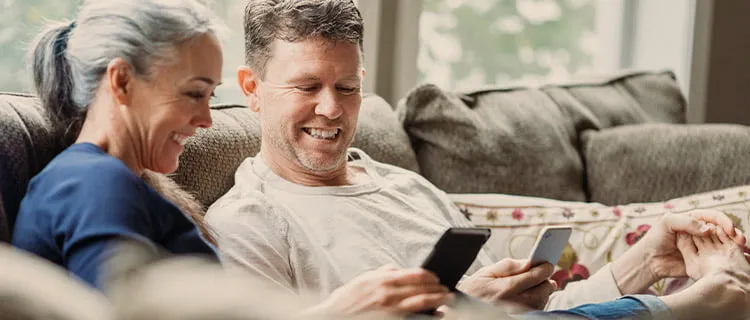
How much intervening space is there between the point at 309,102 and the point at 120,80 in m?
0.47

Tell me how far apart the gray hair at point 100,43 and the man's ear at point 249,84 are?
1.39 ft

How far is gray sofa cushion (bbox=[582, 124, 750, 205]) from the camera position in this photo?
245 centimetres

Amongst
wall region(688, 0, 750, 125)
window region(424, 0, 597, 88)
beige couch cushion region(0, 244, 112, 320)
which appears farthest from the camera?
wall region(688, 0, 750, 125)

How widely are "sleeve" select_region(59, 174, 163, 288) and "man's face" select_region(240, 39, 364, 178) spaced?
0.51 m

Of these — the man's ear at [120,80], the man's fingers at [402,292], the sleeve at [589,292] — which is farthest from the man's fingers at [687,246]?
the man's ear at [120,80]

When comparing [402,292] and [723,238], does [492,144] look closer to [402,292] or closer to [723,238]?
[723,238]

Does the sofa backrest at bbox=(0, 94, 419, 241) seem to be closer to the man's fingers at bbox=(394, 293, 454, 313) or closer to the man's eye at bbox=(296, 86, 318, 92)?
the man's eye at bbox=(296, 86, 318, 92)

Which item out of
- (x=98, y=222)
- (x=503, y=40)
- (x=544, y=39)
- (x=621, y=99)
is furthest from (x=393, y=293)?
(x=544, y=39)

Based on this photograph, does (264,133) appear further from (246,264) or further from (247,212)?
(246,264)

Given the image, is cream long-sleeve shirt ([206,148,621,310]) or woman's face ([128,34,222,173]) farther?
cream long-sleeve shirt ([206,148,621,310])

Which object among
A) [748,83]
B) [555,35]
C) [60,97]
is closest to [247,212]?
[60,97]

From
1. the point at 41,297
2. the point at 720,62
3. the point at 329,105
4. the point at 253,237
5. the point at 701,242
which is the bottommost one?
the point at 720,62

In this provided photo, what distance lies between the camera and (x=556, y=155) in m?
2.45

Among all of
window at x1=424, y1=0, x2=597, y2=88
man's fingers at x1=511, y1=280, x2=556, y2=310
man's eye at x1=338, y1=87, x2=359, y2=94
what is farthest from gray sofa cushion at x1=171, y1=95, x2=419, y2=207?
window at x1=424, y1=0, x2=597, y2=88
